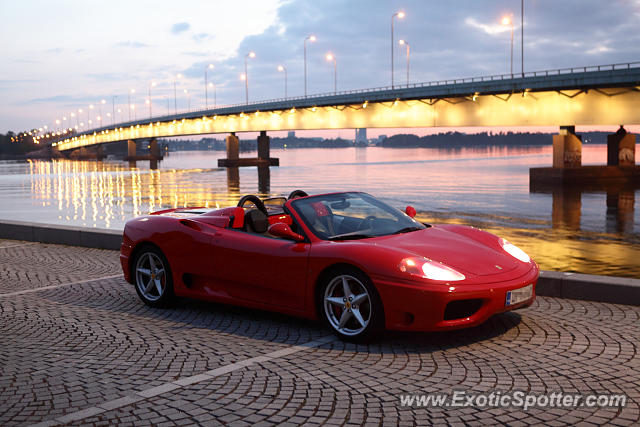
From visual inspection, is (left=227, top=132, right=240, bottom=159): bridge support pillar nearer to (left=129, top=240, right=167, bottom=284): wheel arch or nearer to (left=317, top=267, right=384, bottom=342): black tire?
(left=129, top=240, right=167, bottom=284): wheel arch

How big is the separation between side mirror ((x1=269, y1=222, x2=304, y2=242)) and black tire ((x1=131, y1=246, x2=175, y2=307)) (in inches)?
65.3

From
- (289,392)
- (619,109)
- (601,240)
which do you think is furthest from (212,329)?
(619,109)

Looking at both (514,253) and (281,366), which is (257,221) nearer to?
(281,366)

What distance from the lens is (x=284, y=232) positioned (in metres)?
5.89

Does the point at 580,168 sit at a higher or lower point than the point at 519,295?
higher

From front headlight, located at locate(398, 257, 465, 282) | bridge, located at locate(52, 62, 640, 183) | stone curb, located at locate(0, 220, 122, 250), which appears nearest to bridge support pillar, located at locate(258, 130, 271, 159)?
bridge, located at locate(52, 62, 640, 183)

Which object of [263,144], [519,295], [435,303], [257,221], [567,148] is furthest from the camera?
[263,144]

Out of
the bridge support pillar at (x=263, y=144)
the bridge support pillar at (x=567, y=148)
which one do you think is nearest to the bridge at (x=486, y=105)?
the bridge support pillar at (x=567, y=148)

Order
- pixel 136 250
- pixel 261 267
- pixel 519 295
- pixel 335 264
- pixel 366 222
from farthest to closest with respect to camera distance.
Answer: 1. pixel 136 250
2. pixel 366 222
3. pixel 261 267
4. pixel 335 264
5. pixel 519 295

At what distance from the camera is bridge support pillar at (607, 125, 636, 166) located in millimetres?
48938

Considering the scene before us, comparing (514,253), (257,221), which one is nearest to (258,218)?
(257,221)

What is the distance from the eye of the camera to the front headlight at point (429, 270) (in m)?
5.21

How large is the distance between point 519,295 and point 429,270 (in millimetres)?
841

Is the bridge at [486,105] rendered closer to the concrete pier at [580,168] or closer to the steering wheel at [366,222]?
the concrete pier at [580,168]
